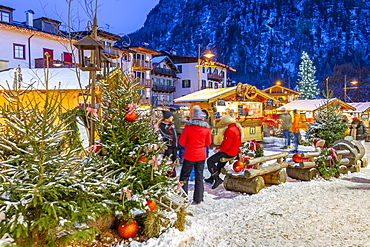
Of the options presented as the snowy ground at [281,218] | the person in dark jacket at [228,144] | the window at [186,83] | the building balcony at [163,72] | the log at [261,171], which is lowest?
the snowy ground at [281,218]

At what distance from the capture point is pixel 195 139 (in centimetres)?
628

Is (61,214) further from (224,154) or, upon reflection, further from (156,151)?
(224,154)

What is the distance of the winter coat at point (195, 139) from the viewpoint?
6.28 meters

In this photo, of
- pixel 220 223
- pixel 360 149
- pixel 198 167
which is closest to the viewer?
pixel 220 223

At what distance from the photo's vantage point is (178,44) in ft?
483

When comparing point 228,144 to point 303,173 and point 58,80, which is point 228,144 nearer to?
point 303,173

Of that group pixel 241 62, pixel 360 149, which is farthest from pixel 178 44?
pixel 360 149

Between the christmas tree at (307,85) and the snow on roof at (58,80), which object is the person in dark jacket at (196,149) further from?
the christmas tree at (307,85)

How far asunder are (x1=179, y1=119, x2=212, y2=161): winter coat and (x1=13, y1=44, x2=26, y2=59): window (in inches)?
1023

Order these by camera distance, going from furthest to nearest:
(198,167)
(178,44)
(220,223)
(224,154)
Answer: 1. (178,44)
2. (224,154)
3. (198,167)
4. (220,223)

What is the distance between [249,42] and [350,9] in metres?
46.5

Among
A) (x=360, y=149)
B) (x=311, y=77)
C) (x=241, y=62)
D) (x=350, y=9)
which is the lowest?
(x=360, y=149)

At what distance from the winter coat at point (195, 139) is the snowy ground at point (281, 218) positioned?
3.45 feet

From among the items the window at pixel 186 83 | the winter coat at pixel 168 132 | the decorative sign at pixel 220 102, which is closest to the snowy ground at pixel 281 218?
the winter coat at pixel 168 132
